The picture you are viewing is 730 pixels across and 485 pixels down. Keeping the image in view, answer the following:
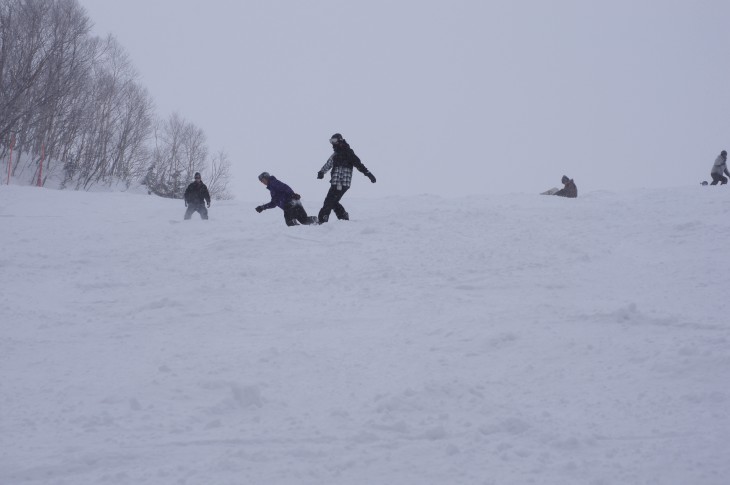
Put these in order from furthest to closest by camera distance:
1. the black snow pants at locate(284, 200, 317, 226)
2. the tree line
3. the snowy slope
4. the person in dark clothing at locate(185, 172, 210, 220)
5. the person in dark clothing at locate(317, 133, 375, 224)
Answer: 1. the tree line
2. the person in dark clothing at locate(185, 172, 210, 220)
3. the black snow pants at locate(284, 200, 317, 226)
4. the person in dark clothing at locate(317, 133, 375, 224)
5. the snowy slope

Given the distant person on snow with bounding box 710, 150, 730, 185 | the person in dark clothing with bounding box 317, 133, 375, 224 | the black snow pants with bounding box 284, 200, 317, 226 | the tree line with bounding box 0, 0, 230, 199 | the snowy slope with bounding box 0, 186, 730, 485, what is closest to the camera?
the snowy slope with bounding box 0, 186, 730, 485

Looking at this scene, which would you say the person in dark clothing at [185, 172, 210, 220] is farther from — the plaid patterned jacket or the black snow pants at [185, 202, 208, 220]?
the plaid patterned jacket

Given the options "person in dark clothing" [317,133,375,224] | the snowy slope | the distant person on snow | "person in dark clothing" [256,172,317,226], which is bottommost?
the snowy slope

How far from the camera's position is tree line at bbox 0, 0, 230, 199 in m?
25.6

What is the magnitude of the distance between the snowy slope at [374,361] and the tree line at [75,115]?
64.9 feet

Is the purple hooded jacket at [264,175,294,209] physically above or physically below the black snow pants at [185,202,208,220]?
above

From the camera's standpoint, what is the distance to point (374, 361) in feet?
14.1

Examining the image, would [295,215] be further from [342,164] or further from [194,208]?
[194,208]

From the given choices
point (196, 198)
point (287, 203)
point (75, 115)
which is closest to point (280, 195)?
point (287, 203)

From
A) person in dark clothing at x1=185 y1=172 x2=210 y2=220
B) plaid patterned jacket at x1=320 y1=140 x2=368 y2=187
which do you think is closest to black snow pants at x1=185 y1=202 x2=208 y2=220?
person in dark clothing at x1=185 y1=172 x2=210 y2=220

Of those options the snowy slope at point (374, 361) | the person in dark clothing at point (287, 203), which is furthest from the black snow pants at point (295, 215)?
the snowy slope at point (374, 361)

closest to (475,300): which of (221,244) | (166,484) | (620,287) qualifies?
(620,287)

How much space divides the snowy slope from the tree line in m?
19.8

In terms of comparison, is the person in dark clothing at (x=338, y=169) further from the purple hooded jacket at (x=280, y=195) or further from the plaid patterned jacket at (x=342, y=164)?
the purple hooded jacket at (x=280, y=195)
